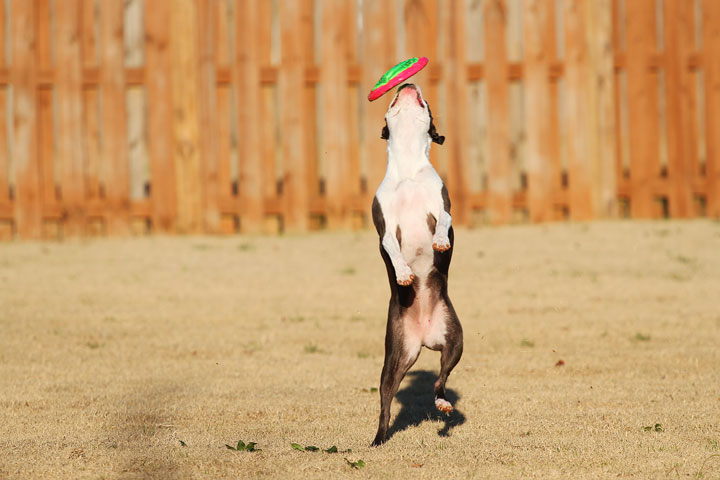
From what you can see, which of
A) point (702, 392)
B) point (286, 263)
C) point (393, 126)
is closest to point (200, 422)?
point (393, 126)

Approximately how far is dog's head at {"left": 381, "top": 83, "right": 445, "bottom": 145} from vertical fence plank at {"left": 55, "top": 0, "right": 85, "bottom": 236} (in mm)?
9765

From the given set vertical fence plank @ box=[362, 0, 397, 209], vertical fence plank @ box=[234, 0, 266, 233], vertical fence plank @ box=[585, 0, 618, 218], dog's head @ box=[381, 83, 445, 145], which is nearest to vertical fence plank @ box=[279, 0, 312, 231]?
vertical fence plank @ box=[234, 0, 266, 233]

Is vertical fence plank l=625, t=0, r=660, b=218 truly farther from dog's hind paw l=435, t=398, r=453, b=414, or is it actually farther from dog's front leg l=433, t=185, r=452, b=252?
dog's hind paw l=435, t=398, r=453, b=414

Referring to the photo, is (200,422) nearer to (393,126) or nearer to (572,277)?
(393,126)

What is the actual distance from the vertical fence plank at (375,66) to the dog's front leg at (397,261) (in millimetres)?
8487

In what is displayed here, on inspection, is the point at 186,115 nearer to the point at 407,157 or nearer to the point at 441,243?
the point at 407,157

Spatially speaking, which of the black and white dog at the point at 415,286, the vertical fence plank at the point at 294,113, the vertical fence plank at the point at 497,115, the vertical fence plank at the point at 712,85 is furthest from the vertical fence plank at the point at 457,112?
the black and white dog at the point at 415,286

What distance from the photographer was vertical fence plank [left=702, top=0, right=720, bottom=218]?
1448 cm

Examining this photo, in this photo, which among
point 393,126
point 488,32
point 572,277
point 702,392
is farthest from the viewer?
point 488,32

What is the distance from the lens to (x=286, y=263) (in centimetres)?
1293

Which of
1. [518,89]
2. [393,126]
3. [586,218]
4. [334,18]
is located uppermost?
[334,18]

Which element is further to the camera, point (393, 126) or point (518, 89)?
point (518, 89)

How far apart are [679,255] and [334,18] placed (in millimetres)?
5874

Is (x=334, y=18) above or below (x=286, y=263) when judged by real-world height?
above
